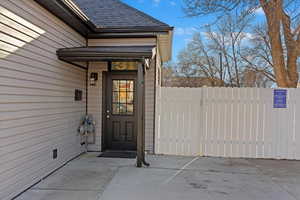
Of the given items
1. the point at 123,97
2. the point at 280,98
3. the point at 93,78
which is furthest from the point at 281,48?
the point at 93,78

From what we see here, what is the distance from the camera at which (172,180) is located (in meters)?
3.82

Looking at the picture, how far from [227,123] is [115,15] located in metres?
4.11

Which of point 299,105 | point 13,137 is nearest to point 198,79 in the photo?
point 299,105

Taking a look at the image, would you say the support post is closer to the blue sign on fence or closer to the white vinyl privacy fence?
the white vinyl privacy fence

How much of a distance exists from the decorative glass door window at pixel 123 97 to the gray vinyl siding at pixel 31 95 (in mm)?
1405

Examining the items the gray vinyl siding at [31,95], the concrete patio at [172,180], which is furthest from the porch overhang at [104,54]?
the concrete patio at [172,180]

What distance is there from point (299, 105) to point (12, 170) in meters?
5.80

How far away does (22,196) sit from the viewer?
316 centimetres

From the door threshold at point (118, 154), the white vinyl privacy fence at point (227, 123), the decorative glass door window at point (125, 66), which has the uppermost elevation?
the decorative glass door window at point (125, 66)

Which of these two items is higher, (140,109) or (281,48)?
(281,48)

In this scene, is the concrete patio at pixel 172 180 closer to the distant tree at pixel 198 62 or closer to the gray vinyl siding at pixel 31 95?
the gray vinyl siding at pixel 31 95

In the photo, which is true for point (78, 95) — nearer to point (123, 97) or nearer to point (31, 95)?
point (123, 97)

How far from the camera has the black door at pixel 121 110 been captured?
5.96 metres

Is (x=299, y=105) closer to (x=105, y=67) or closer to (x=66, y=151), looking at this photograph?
(x=105, y=67)
